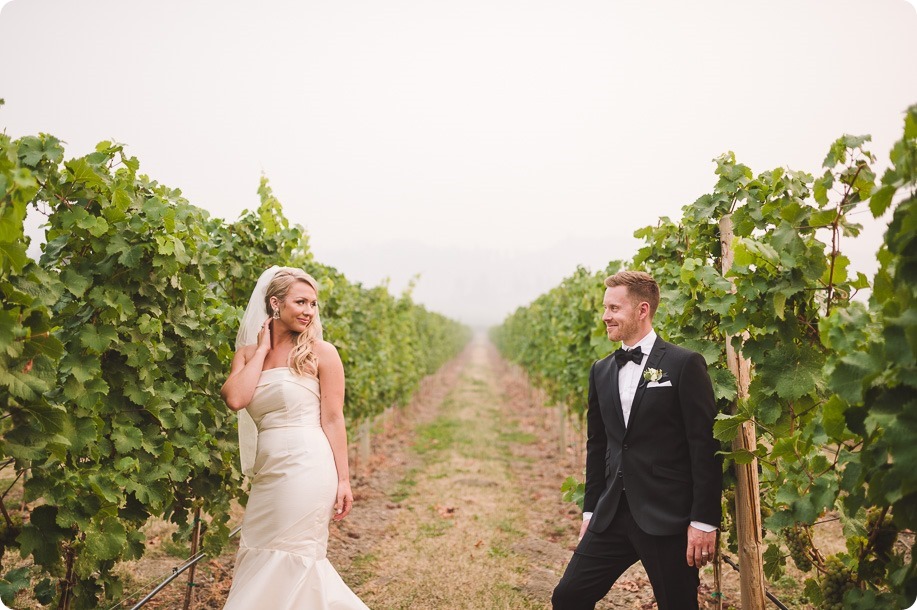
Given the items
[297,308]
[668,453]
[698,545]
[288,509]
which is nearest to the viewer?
[698,545]

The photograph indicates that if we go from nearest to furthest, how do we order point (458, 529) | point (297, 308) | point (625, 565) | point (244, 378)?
point (625, 565), point (244, 378), point (297, 308), point (458, 529)

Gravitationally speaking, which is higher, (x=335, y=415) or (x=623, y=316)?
(x=623, y=316)

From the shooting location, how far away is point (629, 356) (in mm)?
3043

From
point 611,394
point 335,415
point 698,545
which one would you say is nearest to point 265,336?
point 335,415

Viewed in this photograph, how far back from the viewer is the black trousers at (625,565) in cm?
279

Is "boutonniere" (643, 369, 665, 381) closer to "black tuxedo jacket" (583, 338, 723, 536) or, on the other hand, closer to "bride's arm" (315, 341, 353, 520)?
"black tuxedo jacket" (583, 338, 723, 536)

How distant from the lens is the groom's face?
3.07 m

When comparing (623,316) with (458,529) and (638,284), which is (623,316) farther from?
(458,529)

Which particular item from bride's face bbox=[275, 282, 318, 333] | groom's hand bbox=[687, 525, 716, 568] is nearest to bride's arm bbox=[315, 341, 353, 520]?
bride's face bbox=[275, 282, 318, 333]

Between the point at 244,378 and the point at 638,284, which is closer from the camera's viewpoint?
the point at 638,284

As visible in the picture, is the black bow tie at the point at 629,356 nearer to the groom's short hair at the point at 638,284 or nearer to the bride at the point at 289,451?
the groom's short hair at the point at 638,284

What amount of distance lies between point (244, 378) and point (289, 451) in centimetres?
44

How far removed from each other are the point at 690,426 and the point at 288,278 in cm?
219

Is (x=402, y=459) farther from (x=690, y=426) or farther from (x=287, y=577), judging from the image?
(x=690, y=426)
